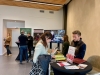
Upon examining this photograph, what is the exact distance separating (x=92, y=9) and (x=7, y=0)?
4823 mm

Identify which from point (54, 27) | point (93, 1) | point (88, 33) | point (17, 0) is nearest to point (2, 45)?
point (17, 0)

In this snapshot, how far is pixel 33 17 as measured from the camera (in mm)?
8664

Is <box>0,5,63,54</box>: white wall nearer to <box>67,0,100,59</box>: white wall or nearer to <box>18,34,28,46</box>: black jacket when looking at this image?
<box>18,34,28,46</box>: black jacket

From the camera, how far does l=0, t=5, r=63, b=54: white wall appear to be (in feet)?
26.6

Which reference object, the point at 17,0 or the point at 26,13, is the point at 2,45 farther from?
the point at 17,0

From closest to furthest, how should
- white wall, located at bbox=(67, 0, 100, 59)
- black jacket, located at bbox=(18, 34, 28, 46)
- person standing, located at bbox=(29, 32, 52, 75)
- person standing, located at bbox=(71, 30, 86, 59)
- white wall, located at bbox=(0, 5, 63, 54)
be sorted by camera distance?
person standing, located at bbox=(29, 32, 52, 75) → person standing, located at bbox=(71, 30, 86, 59) → white wall, located at bbox=(67, 0, 100, 59) → black jacket, located at bbox=(18, 34, 28, 46) → white wall, located at bbox=(0, 5, 63, 54)

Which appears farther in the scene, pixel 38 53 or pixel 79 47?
pixel 79 47

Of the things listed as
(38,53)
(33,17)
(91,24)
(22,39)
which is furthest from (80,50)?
(33,17)

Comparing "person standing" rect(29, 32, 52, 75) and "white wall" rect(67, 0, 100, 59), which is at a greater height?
"white wall" rect(67, 0, 100, 59)

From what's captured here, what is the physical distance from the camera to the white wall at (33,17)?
8.12m

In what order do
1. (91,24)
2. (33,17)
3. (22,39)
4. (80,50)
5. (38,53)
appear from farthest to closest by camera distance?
(33,17), (22,39), (91,24), (80,50), (38,53)

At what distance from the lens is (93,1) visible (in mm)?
4449

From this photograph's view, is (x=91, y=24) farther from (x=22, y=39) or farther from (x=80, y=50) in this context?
(x=22, y=39)

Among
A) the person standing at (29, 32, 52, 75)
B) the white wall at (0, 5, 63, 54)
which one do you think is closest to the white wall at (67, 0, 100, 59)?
the person standing at (29, 32, 52, 75)
